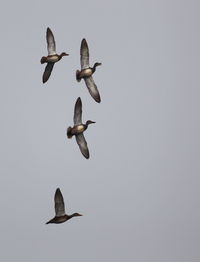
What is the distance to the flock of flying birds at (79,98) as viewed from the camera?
27.0 feet

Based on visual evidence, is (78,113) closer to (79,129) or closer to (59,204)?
(79,129)

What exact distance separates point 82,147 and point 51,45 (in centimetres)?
174

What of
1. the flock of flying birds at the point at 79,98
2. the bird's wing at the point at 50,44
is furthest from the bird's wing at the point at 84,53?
the bird's wing at the point at 50,44

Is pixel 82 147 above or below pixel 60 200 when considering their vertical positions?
above

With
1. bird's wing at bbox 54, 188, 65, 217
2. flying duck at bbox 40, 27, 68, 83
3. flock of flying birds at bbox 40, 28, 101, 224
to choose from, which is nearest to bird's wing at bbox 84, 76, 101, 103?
flock of flying birds at bbox 40, 28, 101, 224

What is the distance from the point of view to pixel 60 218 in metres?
8.23

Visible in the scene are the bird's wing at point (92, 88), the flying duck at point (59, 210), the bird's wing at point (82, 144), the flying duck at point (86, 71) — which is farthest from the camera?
the flying duck at point (86, 71)

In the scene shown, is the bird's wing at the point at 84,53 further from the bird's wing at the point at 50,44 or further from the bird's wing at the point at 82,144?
the bird's wing at the point at 82,144

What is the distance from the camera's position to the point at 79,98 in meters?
8.21

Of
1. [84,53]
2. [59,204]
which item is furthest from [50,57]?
[59,204]

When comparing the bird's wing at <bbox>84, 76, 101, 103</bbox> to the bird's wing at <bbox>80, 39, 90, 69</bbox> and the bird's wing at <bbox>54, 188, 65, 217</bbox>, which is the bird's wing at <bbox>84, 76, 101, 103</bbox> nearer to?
the bird's wing at <bbox>80, 39, 90, 69</bbox>

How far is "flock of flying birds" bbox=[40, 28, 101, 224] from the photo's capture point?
824 cm

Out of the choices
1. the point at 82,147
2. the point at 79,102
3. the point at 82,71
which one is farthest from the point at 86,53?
the point at 82,147

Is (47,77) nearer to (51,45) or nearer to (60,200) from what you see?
(51,45)
